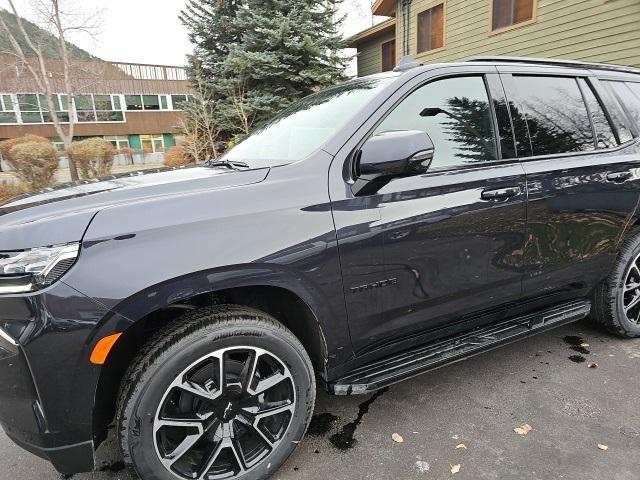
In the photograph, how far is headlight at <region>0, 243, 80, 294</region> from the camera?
60.6 inches

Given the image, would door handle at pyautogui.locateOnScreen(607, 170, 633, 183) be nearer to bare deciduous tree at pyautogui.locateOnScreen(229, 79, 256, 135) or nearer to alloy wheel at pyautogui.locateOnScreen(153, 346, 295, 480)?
alloy wheel at pyautogui.locateOnScreen(153, 346, 295, 480)

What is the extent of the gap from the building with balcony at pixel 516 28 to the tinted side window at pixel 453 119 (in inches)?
298

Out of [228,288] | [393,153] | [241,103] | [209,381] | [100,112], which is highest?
[100,112]

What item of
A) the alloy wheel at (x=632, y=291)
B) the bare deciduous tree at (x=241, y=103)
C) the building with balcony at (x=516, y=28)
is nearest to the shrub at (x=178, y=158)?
the bare deciduous tree at (x=241, y=103)

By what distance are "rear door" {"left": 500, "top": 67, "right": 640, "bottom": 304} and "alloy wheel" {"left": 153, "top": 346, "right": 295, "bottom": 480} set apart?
1.68m

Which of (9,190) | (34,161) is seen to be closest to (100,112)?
(34,161)

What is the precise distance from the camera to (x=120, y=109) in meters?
32.2

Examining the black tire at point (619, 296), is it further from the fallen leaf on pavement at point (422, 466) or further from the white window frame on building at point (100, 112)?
the white window frame on building at point (100, 112)

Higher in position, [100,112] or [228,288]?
[100,112]

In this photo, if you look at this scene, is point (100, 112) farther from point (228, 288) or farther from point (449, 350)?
point (449, 350)

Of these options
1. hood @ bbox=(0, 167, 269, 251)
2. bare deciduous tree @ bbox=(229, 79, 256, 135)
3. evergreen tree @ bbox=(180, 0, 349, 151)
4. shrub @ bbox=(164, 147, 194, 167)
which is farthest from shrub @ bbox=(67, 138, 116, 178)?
hood @ bbox=(0, 167, 269, 251)

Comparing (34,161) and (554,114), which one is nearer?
(554,114)

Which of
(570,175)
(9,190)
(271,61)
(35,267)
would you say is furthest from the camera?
(271,61)

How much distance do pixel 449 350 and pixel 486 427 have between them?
1.51 feet
